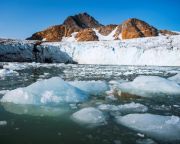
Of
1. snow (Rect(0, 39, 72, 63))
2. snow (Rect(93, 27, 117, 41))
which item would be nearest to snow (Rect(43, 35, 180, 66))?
snow (Rect(0, 39, 72, 63))

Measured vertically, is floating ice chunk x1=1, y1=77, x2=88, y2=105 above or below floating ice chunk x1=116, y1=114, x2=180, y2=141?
above

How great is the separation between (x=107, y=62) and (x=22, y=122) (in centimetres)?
2775

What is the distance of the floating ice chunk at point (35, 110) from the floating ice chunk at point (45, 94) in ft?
0.85

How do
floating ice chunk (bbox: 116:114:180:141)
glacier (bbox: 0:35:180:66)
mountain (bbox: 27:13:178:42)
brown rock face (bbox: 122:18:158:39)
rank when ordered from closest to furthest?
floating ice chunk (bbox: 116:114:180:141)
glacier (bbox: 0:35:180:66)
brown rock face (bbox: 122:18:158:39)
mountain (bbox: 27:13:178:42)

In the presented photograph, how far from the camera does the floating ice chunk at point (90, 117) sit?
205 inches

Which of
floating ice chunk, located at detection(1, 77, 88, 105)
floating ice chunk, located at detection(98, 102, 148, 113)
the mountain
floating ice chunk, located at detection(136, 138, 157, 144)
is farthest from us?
the mountain

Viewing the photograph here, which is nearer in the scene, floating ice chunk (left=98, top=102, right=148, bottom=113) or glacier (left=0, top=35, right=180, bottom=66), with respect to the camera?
floating ice chunk (left=98, top=102, right=148, bottom=113)

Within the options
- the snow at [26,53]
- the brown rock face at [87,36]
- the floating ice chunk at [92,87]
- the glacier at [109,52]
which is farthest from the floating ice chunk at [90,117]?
the brown rock face at [87,36]

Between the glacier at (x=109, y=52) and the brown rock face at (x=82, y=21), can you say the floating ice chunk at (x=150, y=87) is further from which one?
the brown rock face at (x=82, y=21)

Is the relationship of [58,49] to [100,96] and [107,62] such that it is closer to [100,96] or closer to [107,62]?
[107,62]

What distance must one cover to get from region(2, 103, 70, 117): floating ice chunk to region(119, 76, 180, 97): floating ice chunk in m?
3.21

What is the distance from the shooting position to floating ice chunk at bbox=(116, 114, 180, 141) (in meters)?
4.60

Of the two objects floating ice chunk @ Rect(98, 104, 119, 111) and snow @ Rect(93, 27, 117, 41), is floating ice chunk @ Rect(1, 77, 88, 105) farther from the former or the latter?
snow @ Rect(93, 27, 117, 41)

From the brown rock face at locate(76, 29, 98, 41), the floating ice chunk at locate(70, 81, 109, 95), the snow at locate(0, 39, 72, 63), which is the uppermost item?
the brown rock face at locate(76, 29, 98, 41)
